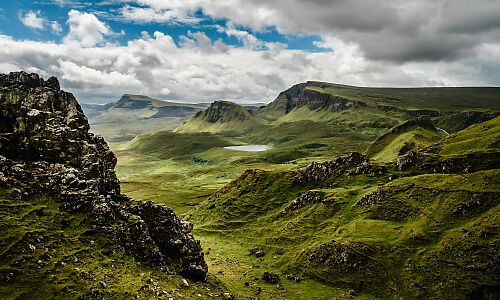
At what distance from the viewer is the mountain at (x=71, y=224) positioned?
46.7 m

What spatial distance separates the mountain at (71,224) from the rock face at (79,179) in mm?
159

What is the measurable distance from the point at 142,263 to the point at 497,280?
69.1m

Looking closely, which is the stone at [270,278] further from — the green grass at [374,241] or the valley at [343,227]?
the green grass at [374,241]

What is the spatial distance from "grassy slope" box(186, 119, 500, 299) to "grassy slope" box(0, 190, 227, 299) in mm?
27295

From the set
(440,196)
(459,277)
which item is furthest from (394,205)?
(459,277)

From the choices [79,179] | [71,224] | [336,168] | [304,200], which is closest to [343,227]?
[304,200]

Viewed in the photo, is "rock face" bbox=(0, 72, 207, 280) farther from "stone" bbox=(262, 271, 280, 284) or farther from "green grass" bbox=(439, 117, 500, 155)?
"green grass" bbox=(439, 117, 500, 155)

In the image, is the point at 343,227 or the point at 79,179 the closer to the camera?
the point at 79,179

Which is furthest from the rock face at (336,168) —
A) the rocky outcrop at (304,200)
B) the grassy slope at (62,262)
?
the grassy slope at (62,262)

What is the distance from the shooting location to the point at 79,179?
203 ft

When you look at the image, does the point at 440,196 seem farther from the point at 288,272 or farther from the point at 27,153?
the point at 27,153

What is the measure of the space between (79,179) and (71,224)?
8716mm

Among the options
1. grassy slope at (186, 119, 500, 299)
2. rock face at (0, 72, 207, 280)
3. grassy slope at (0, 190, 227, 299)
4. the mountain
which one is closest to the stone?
grassy slope at (186, 119, 500, 299)

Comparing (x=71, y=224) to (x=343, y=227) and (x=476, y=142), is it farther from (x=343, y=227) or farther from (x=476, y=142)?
(x=476, y=142)
